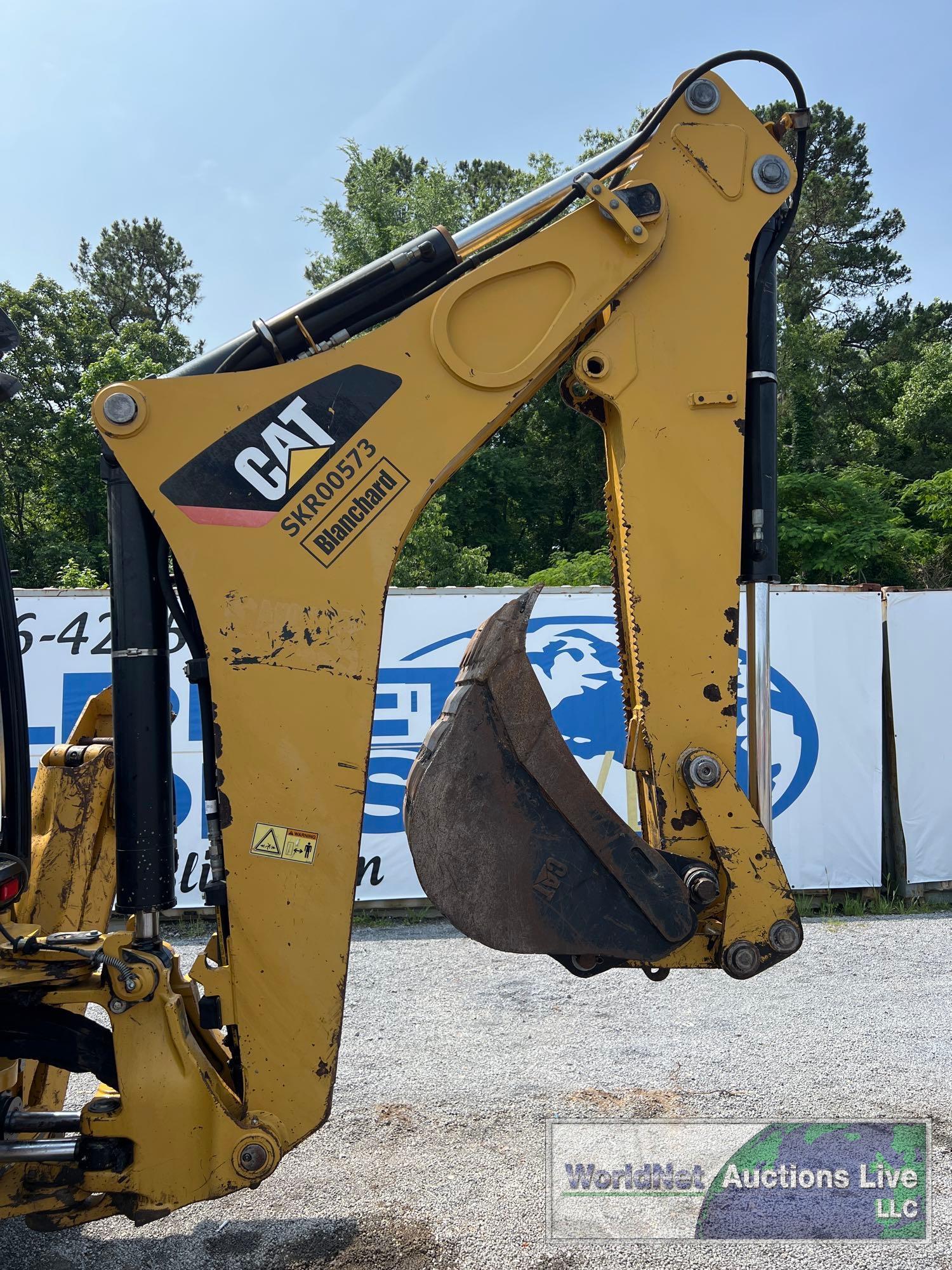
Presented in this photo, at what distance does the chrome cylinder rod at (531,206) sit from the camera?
8.57 ft

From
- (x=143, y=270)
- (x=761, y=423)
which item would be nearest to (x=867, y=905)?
(x=761, y=423)

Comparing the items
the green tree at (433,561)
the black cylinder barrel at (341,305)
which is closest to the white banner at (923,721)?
the black cylinder barrel at (341,305)

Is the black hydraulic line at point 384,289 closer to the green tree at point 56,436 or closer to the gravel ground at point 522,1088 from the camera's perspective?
the gravel ground at point 522,1088

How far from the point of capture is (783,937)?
7.91ft

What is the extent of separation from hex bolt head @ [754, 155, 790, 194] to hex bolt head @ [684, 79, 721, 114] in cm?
19

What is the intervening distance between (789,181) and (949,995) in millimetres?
4590

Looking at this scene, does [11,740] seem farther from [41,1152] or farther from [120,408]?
[41,1152]

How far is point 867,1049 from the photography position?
14.8 feet

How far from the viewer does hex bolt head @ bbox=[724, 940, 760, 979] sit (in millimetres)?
2389

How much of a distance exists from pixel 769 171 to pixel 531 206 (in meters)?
0.65

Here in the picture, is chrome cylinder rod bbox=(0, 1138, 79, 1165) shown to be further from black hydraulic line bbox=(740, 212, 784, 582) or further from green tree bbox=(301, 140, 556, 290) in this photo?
green tree bbox=(301, 140, 556, 290)

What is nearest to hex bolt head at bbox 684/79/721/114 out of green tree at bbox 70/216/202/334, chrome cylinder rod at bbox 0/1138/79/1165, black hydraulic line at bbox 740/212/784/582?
black hydraulic line at bbox 740/212/784/582

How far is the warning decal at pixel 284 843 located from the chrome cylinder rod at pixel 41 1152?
895mm

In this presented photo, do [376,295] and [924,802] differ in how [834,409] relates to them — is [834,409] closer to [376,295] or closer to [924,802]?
[924,802]
